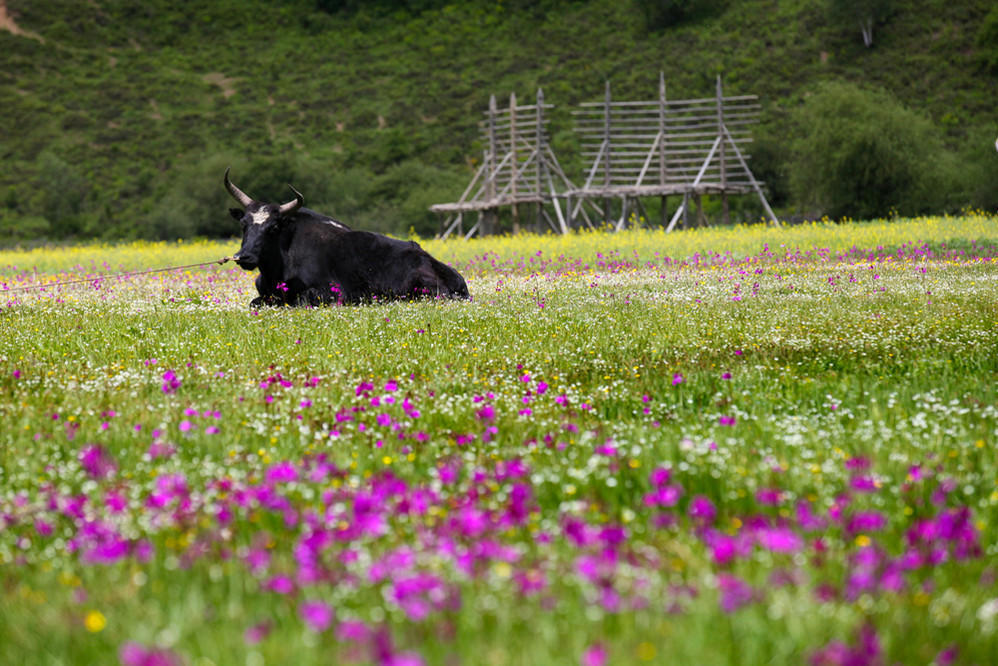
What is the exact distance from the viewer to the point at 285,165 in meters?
59.7

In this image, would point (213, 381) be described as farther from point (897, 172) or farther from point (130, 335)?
point (897, 172)

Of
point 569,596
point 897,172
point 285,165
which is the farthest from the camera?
point 285,165

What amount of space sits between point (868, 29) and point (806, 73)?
25.9 feet

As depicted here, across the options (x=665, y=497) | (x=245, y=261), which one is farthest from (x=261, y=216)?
(x=665, y=497)

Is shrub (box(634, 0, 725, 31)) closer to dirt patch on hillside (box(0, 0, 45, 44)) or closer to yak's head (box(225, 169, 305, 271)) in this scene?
dirt patch on hillside (box(0, 0, 45, 44))

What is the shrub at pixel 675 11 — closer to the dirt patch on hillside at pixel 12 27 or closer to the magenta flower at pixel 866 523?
the dirt patch on hillside at pixel 12 27

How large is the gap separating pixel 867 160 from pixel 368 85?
51278 mm

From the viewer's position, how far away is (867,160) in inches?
1715

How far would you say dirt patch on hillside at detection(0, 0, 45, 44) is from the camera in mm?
88750

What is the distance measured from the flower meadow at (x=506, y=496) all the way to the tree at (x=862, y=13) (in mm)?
71666

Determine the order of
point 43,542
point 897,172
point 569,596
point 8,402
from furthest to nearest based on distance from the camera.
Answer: point 897,172 < point 8,402 < point 43,542 < point 569,596

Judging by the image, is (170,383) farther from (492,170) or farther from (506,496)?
(492,170)

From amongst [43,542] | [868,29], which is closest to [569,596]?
[43,542]

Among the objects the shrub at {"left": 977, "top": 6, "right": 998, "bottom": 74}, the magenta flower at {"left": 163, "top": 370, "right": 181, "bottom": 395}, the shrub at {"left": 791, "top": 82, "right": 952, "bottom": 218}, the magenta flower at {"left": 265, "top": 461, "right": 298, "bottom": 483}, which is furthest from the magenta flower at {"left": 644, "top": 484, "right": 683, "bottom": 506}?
the shrub at {"left": 977, "top": 6, "right": 998, "bottom": 74}
